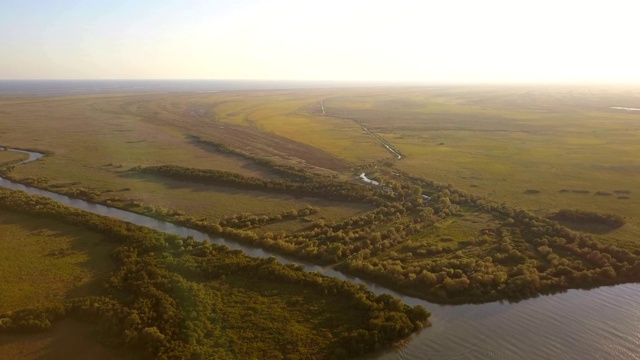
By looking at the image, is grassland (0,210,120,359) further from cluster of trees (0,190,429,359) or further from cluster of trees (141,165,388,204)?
cluster of trees (141,165,388,204)

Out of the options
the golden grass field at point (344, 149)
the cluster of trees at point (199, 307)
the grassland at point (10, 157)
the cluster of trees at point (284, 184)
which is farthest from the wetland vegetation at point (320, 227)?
the grassland at point (10, 157)

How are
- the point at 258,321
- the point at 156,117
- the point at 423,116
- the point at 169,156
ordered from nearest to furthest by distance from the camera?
1. the point at 258,321
2. the point at 169,156
3. the point at 156,117
4. the point at 423,116

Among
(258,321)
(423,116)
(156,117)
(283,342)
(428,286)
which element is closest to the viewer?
(283,342)

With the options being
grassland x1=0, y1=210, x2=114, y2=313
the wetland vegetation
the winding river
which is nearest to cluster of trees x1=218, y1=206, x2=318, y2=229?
the wetland vegetation

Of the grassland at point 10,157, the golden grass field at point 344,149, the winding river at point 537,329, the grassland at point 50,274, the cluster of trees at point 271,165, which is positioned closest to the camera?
the grassland at point 50,274

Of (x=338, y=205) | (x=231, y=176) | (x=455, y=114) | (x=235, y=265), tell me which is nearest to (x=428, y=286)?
(x=235, y=265)

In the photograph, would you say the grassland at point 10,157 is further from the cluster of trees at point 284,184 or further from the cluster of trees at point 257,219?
the cluster of trees at point 257,219

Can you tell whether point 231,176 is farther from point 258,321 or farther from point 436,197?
point 258,321
